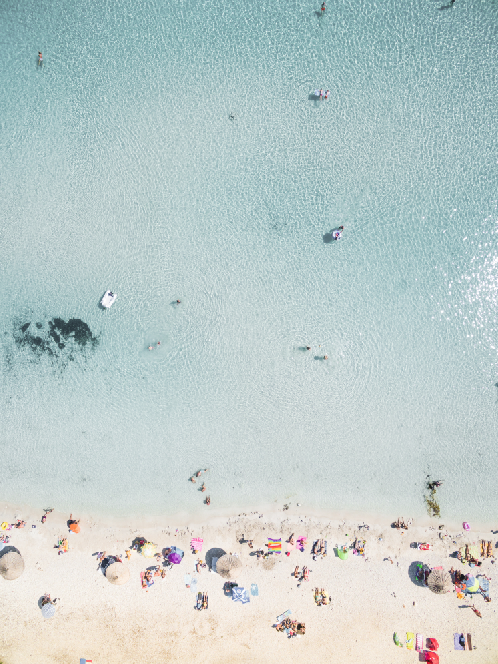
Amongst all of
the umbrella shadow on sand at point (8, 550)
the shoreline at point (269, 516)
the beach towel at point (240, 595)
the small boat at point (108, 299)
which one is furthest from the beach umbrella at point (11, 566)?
the small boat at point (108, 299)

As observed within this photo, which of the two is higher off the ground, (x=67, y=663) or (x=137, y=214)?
(x=137, y=214)

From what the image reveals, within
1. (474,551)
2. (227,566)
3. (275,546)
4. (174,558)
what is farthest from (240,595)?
(474,551)

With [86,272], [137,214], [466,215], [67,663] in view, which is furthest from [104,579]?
[466,215]

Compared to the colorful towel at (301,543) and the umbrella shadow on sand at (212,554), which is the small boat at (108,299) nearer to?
the umbrella shadow on sand at (212,554)

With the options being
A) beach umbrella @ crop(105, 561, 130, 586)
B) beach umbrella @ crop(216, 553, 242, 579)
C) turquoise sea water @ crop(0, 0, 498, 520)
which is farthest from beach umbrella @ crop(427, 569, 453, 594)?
beach umbrella @ crop(105, 561, 130, 586)

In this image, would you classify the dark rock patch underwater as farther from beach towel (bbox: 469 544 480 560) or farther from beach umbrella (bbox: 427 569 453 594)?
beach towel (bbox: 469 544 480 560)

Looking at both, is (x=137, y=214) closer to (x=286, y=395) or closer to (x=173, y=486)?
(x=286, y=395)
